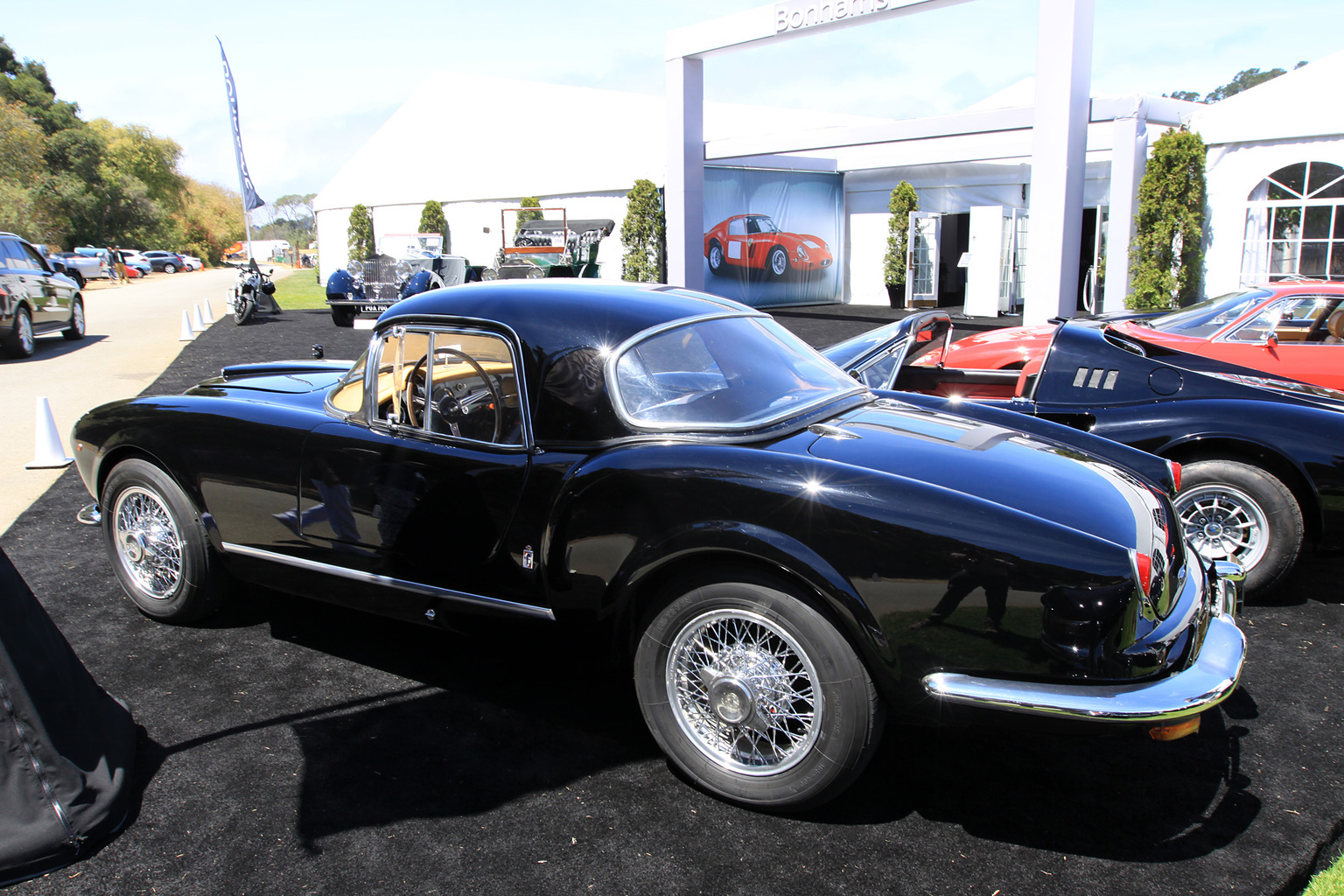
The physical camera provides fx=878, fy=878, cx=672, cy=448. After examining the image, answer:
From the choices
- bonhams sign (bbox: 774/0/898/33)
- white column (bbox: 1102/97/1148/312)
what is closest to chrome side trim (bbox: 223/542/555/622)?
bonhams sign (bbox: 774/0/898/33)

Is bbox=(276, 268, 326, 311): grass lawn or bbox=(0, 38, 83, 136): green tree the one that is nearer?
bbox=(276, 268, 326, 311): grass lawn

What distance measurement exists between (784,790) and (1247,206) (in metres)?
15.6

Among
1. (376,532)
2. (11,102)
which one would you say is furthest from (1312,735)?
(11,102)

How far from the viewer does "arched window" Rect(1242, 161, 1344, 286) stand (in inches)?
516

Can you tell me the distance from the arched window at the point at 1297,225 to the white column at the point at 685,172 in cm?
966

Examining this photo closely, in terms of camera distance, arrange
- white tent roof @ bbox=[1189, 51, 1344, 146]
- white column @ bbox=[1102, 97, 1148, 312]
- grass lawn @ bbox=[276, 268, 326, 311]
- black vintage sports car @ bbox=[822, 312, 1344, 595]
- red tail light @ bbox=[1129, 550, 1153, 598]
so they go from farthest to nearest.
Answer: grass lawn @ bbox=[276, 268, 326, 311] < white column @ bbox=[1102, 97, 1148, 312] < white tent roof @ bbox=[1189, 51, 1344, 146] < black vintage sports car @ bbox=[822, 312, 1344, 595] < red tail light @ bbox=[1129, 550, 1153, 598]

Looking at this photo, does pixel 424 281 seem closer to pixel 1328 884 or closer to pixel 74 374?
pixel 74 374

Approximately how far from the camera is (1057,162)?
A: 41.3 ft

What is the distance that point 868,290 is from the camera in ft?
75.9

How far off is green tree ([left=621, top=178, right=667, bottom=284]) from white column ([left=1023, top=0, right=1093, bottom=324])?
10.5 metres

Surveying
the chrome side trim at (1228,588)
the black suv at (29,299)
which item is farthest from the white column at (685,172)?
the chrome side trim at (1228,588)

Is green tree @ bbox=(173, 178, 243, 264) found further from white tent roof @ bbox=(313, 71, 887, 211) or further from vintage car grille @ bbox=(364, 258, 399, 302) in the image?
vintage car grille @ bbox=(364, 258, 399, 302)

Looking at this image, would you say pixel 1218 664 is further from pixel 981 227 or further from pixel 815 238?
pixel 815 238

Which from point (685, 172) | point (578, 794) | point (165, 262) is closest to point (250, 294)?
point (685, 172)
